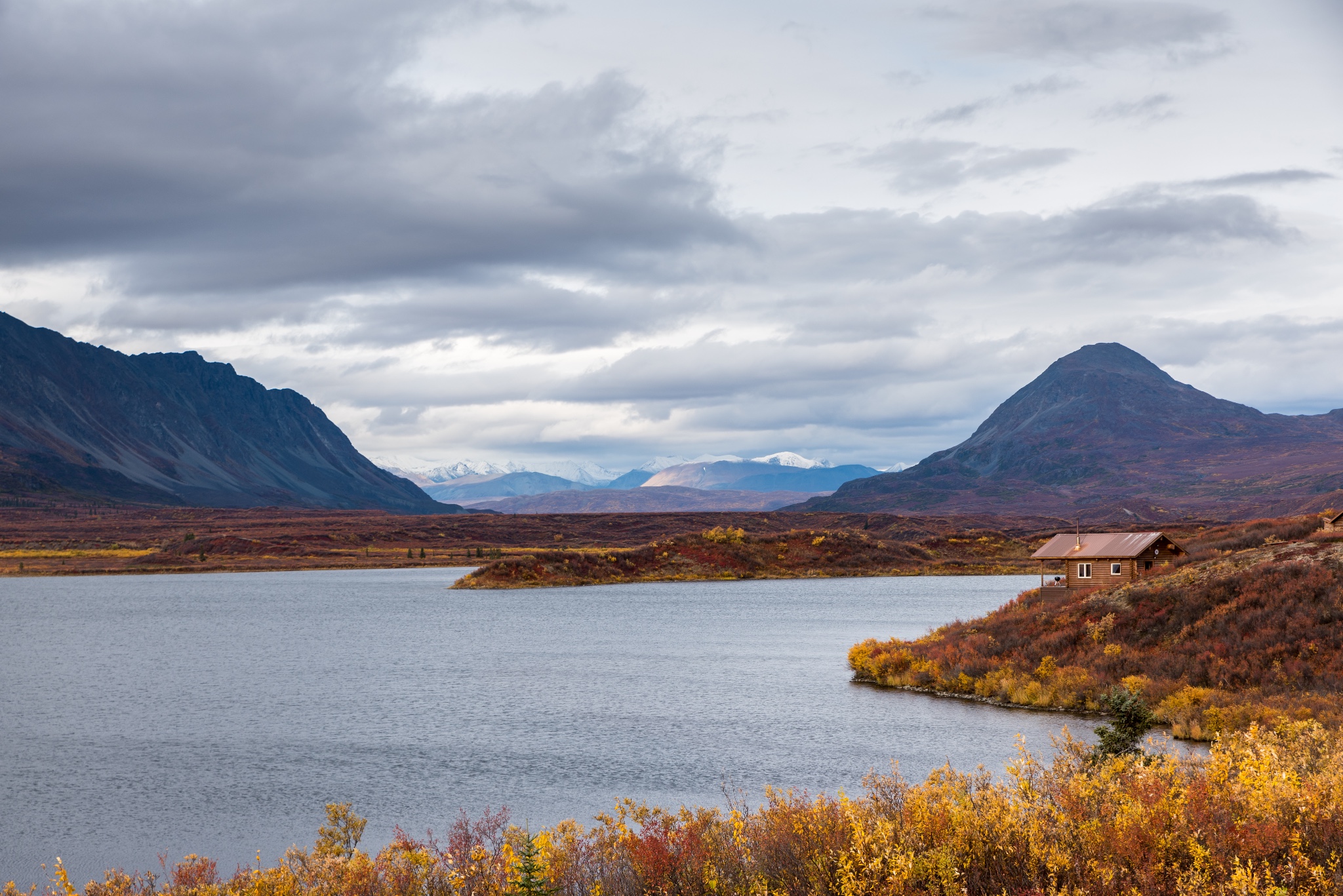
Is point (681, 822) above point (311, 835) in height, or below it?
above

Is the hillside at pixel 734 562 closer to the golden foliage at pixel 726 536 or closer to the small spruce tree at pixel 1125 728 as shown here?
the golden foliage at pixel 726 536

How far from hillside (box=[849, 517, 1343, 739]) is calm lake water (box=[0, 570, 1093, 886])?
2371 mm

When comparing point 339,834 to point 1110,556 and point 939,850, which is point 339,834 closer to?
point 939,850

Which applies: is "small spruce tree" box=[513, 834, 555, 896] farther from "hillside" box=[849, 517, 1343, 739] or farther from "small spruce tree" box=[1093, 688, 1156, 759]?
"hillside" box=[849, 517, 1343, 739]

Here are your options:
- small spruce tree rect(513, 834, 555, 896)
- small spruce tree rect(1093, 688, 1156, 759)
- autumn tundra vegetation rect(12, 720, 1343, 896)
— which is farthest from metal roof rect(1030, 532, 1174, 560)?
small spruce tree rect(513, 834, 555, 896)

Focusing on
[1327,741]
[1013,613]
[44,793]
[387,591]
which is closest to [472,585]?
[387,591]

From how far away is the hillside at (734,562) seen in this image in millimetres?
127875

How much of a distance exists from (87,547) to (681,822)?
656 ft

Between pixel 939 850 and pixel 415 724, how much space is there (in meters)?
26.4

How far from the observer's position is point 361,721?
122ft

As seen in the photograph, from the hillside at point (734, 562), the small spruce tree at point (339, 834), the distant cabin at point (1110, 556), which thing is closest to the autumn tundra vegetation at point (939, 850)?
the small spruce tree at point (339, 834)

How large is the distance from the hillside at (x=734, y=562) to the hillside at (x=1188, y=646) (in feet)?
268

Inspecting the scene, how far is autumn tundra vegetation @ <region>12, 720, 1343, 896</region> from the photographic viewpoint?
12852 millimetres

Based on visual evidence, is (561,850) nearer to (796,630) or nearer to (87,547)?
(796,630)
